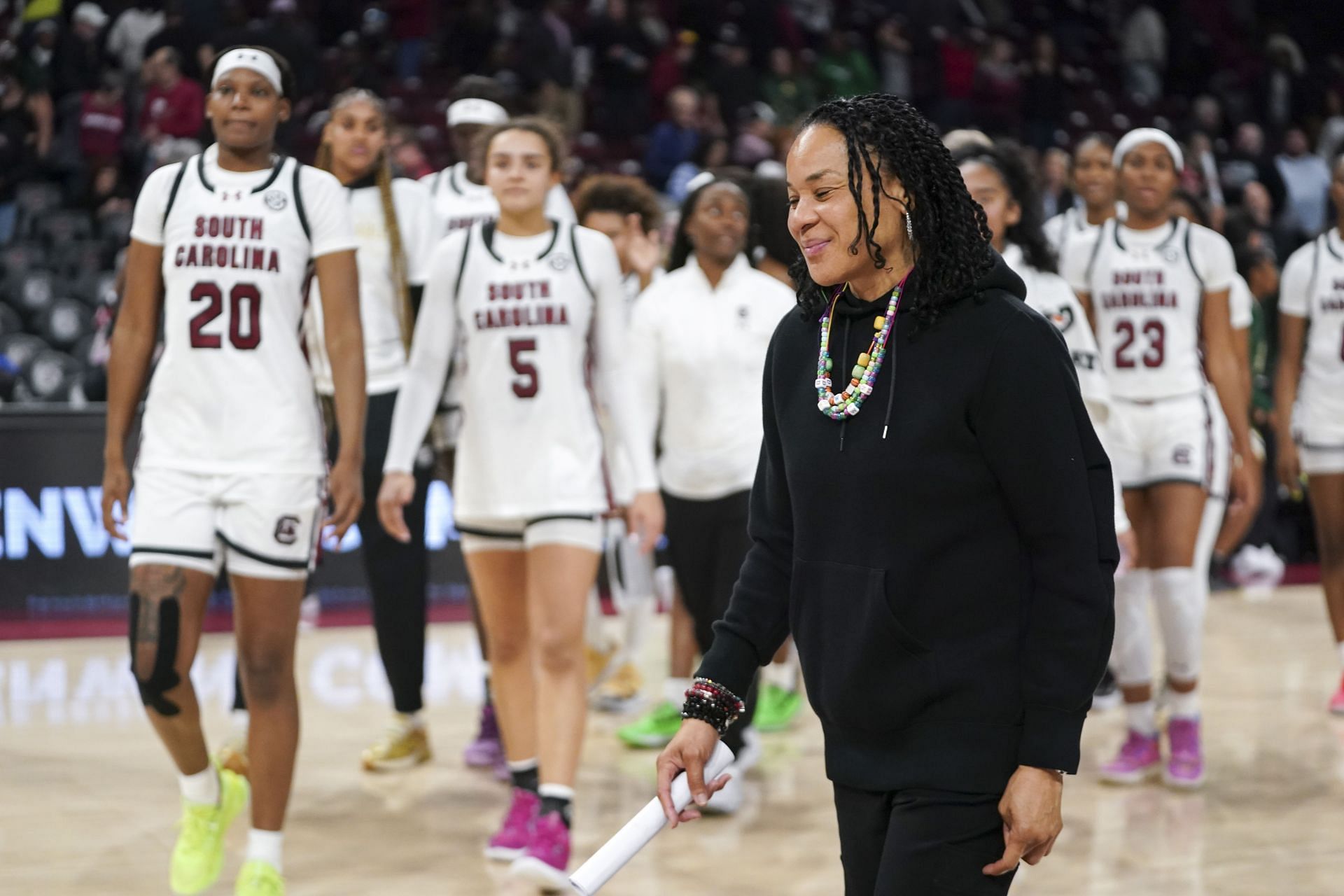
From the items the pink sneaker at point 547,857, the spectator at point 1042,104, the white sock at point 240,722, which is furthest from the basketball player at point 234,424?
the spectator at point 1042,104

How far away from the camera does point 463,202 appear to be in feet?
19.7

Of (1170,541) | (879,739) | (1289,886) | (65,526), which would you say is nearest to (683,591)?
(1170,541)

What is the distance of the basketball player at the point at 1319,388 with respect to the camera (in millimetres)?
6879

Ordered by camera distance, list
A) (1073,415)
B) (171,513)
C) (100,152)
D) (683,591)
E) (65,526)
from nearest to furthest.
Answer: (1073,415) → (171,513) → (683,591) → (65,526) → (100,152)

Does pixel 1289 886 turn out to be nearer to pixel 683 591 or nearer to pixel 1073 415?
pixel 683 591

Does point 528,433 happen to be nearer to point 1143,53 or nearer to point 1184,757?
point 1184,757

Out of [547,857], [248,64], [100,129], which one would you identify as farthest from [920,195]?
[100,129]

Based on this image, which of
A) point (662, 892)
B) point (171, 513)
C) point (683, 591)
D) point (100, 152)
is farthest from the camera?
point (100, 152)

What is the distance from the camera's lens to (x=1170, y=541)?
18.8 ft

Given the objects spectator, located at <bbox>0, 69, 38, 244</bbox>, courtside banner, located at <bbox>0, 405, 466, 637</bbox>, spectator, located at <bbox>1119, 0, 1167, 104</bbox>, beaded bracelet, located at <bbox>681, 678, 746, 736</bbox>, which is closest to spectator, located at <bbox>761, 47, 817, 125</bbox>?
spectator, located at <bbox>1119, 0, 1167, 104</bbox>

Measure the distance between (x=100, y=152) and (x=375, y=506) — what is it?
7559 mm

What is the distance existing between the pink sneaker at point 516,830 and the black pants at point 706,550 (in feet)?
2.77

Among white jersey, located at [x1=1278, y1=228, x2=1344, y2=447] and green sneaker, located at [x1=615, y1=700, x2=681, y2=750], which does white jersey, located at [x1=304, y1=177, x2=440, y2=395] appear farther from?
white jersey, located at [x1=1278, y1=228, x2=1344, y2=447]

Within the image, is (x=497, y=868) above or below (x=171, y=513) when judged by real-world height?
below
